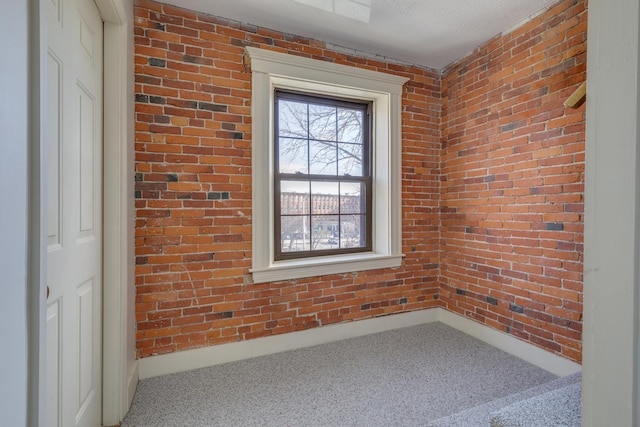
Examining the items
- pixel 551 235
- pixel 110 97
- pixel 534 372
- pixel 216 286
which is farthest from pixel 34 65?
pixel 534 372

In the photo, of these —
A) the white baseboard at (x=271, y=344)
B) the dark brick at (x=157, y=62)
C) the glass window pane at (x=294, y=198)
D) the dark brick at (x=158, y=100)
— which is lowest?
the white baseboard at (x=271, y=344)

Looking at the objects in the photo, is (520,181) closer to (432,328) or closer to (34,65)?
(432,328)

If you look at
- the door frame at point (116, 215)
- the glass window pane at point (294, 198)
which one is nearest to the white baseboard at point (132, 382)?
the door frame at point (116, 215)

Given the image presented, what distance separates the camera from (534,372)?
7.32ft

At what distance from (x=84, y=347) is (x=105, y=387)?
40cm

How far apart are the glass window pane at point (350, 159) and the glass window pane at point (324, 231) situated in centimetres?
48

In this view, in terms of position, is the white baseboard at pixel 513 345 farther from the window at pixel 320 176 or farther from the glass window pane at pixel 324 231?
the glass window pane at pixel 324 231

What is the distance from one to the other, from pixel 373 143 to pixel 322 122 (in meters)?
0.59

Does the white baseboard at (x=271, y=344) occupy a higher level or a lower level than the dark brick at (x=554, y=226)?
lower

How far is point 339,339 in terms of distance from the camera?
2.77m

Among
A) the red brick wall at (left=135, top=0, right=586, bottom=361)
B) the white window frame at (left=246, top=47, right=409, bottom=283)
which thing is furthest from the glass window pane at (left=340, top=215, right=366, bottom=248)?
the red brick wall at (left=135, top=0, right=586, bottom=361)

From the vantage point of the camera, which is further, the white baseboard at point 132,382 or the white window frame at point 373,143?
the white window frame at point 373,143

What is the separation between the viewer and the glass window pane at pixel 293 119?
2744 mm

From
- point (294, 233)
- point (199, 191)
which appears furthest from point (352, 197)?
point (199, 191)
